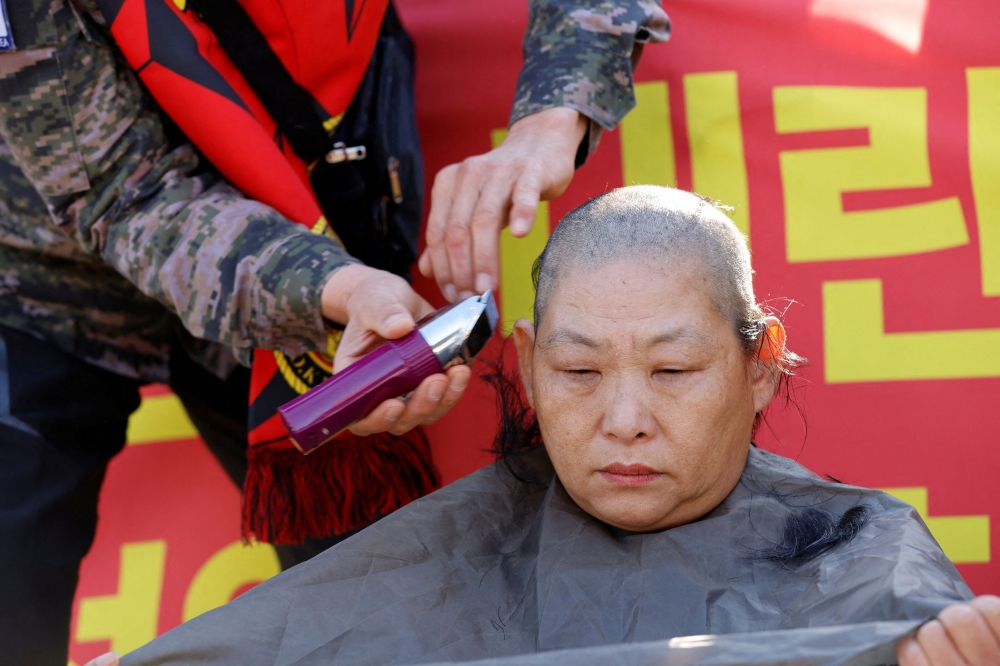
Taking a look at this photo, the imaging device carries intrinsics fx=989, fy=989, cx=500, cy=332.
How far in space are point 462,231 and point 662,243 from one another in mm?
324

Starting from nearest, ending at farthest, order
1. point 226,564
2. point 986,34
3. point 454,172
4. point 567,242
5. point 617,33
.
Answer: point 567,242, point 454,172, point 617,33, point 986,34, point 226,564

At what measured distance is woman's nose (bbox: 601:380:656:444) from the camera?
1234 mm

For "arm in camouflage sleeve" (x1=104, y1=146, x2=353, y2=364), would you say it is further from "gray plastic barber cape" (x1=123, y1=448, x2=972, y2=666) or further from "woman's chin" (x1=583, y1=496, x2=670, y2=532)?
"woman's chin" (x1=583, y1=496, x2=670, y2=532)

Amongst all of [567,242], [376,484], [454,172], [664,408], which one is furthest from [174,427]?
[664,408]

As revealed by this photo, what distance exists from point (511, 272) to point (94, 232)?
33.2 inches

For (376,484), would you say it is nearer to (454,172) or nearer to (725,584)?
(454,172)

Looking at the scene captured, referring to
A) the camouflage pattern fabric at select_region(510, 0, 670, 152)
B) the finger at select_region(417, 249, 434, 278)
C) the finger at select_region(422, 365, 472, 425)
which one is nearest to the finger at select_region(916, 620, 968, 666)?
the finger at select_region(422, 365, 472, 425)

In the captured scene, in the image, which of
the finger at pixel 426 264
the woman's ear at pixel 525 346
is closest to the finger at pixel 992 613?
the woman's ear at pixel 525 346

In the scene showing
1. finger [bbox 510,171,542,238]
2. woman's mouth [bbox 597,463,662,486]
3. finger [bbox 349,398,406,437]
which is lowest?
woman's mouth [bbox 597,463,662,486]

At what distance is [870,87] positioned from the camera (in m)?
2.05

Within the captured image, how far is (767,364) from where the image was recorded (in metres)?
1.40

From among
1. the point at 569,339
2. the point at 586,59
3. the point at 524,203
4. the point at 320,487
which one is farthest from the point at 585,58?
the point at 320,487

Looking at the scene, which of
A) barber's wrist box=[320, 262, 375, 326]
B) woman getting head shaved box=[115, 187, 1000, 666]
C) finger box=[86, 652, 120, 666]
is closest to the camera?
finger box=[86, 652, 120, 666]

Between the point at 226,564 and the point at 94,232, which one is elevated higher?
the point at 94,232
